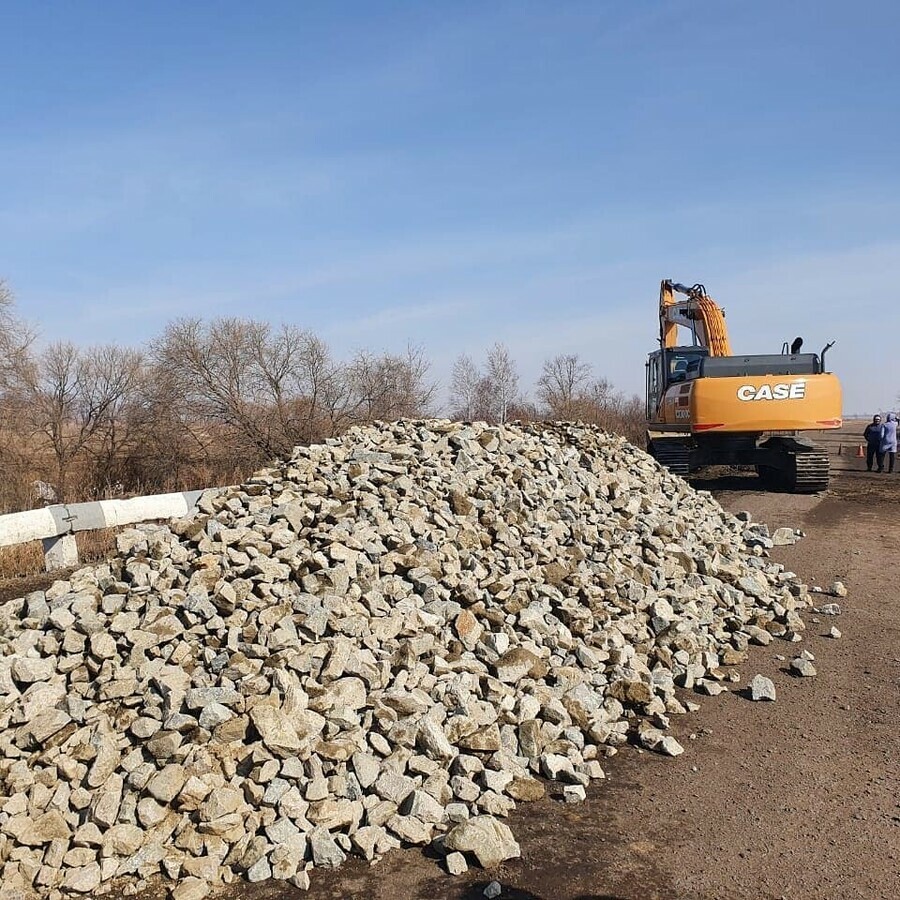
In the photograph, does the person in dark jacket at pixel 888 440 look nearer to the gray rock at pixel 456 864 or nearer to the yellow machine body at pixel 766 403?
the yellow machine body at pixel 766 403

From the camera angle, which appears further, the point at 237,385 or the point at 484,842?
the point at 237,385

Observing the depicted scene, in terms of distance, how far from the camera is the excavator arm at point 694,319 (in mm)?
17375

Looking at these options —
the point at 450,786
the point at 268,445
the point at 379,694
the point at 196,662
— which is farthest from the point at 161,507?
the point at 268,445

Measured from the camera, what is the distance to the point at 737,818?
4.25 m

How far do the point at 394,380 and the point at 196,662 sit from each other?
14.1 metres

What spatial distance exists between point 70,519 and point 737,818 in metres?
6.16

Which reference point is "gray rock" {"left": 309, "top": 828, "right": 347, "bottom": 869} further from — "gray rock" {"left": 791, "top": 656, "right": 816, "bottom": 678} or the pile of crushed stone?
"gray rock" {"left": 791, "top": 656, "right": 816, "bottom": 678}

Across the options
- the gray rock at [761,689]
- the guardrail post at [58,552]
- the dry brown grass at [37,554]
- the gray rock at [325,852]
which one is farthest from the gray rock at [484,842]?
the dry brown grass at [37,554]

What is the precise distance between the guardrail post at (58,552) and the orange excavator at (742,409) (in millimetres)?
10969

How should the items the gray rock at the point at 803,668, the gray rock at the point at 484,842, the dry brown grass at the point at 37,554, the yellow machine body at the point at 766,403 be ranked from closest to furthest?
the gray rock at the point at 484,842 < the gray rock at the point at 803,668 < the dry brown grass at the point at 37,554 < the yellow machine body at the point at 766,403

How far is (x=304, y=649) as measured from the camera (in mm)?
4961

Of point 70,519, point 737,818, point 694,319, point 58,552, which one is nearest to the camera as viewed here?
point 737,818

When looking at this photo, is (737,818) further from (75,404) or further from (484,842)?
(75,404)

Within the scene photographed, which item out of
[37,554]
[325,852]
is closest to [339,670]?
[325,852]
